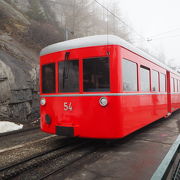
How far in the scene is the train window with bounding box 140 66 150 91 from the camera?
632 centimetres

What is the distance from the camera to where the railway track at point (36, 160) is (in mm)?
3686

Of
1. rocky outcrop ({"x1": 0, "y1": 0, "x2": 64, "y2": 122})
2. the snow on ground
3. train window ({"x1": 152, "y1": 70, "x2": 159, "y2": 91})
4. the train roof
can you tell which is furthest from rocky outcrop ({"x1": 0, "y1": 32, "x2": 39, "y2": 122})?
train window ({"x1": 152, "y1": 70, "x2": 159, "y2": 91})

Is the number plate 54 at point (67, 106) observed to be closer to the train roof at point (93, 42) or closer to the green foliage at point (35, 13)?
the train roof at point (93, 42)

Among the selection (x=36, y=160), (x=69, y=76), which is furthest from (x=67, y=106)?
(x=36, y=160)

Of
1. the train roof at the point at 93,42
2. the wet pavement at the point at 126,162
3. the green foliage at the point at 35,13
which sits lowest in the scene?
the wet pavement at the point at 126,162

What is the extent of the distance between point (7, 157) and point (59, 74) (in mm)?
2370

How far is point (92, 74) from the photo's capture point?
4953mm

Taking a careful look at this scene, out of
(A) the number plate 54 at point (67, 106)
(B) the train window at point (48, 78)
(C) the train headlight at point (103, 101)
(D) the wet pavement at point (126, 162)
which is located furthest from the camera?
(B) the train window at point (48, 78)

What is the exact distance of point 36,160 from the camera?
14.3 feet

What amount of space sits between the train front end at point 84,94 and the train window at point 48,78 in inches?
2.9

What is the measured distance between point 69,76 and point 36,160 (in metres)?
2.15

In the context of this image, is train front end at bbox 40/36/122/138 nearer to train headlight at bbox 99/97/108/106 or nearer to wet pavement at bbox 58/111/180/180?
train headlight at bbox 99/97/108/106

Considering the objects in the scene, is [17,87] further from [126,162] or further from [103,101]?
[126,162]

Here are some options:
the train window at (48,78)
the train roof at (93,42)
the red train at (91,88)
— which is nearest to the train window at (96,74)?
the red train at (91,88)
